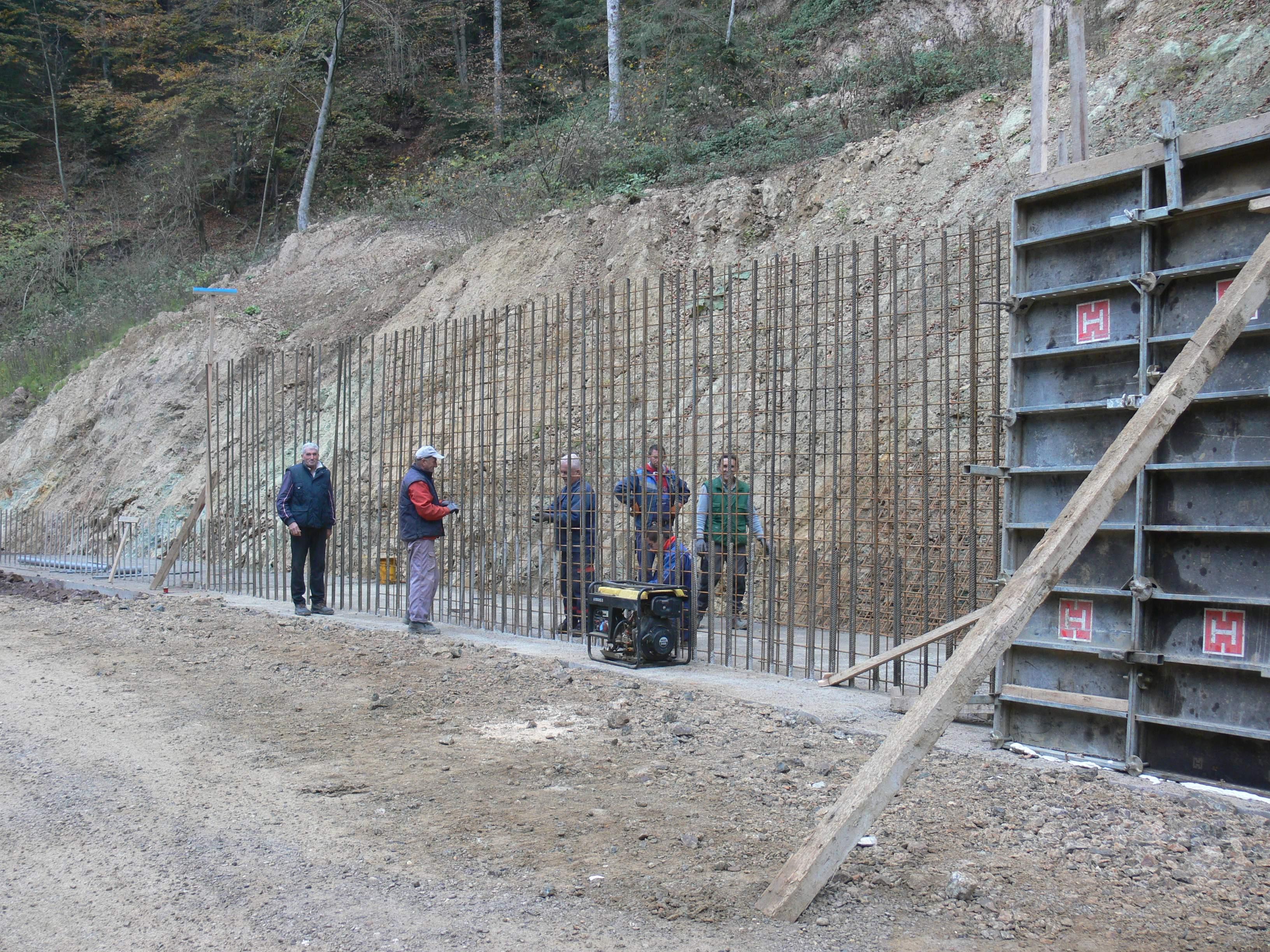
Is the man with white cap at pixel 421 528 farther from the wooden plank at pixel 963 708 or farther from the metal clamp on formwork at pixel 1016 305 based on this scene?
the metal clamp on formwork at pixel 1016 305

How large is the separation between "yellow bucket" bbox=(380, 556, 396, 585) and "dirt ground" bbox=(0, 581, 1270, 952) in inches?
175

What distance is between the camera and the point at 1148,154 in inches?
188

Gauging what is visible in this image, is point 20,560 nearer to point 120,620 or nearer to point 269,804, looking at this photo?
point 120,620

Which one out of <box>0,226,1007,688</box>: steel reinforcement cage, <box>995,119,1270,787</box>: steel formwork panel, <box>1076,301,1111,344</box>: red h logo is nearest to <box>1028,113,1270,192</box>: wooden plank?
<box>995,119,1270,787</box>: steel formwork panel

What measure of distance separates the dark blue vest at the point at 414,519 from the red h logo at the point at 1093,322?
651cm

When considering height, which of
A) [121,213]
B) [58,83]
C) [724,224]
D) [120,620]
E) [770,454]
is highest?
[58,83]

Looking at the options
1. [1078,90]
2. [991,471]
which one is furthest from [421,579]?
[1078,90]

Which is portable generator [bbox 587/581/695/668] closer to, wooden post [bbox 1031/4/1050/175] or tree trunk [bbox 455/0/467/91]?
wooden post [bbox 1031/4/1050/175]

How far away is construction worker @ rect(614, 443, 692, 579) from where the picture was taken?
816cm

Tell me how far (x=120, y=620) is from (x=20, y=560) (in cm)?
868

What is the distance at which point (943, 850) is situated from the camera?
3.87 m

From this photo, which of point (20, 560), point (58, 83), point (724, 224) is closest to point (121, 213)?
point (58, 83)

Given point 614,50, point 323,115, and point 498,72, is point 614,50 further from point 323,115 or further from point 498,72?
point 323,115

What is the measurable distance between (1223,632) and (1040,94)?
3155 mm
